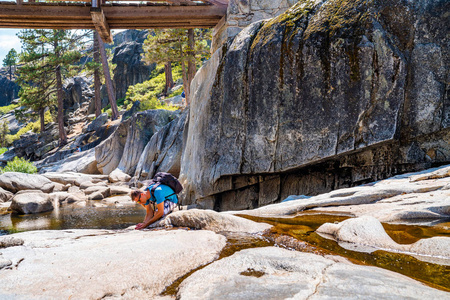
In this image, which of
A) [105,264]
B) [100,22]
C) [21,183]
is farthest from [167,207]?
[21,183]

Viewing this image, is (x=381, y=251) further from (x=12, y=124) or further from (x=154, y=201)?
(x=12, y=124)

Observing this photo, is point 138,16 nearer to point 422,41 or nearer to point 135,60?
point 422,41

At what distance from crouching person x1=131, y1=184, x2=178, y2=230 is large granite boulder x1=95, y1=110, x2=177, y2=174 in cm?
1305

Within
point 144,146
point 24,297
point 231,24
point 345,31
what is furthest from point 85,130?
point 24,297

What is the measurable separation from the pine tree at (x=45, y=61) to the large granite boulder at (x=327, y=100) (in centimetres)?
2294

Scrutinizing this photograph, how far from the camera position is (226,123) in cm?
833

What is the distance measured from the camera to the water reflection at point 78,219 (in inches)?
345

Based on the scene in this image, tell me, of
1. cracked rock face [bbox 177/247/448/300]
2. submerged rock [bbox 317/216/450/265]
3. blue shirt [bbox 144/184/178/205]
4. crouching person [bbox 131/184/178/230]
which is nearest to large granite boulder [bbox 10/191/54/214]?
crouching person [bbox 131/184/178/230]

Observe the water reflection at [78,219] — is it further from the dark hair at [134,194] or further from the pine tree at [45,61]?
the pine tree at [45,61]

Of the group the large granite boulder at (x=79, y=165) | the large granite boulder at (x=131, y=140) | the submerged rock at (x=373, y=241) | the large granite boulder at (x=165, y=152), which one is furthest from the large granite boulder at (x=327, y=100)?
the large granite boulder at (x=79, y=165)

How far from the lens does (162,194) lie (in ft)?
19.1

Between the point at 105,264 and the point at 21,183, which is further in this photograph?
the point at 21,183

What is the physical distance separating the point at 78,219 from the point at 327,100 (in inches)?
316

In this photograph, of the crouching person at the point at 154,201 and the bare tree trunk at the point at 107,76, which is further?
the bare tree trunk at the point at 107,76
